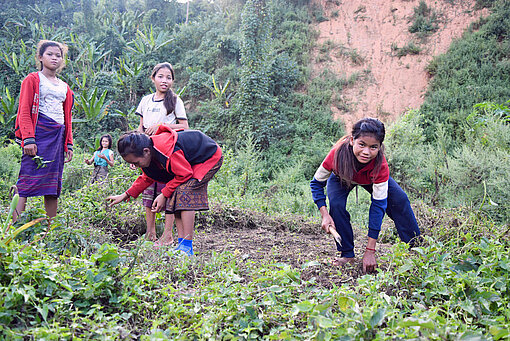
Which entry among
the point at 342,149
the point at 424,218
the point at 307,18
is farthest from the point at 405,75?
the point at 342,149

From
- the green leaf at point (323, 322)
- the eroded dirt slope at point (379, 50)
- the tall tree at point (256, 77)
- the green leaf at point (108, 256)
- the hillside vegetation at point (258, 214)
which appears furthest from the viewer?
the eroded dirt slope at point (379, 50)

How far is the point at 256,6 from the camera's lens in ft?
37.7

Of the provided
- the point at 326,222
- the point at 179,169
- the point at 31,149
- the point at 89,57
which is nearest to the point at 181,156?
the point at 179,169

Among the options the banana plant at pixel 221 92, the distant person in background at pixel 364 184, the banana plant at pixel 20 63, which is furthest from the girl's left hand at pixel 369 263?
the banana plant at pixel 20 63

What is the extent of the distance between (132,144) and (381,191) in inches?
73.6

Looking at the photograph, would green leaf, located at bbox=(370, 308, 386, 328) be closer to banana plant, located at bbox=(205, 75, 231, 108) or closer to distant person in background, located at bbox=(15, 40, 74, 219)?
distant person in background, located at bbox=(15, 40, 74, 219)

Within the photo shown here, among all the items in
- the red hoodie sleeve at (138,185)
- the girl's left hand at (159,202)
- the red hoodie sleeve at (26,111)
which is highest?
the red hoodie sleeve at (26,111)

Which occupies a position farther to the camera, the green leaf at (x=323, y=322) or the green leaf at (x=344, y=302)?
the green leaf at (x=344, y=302)

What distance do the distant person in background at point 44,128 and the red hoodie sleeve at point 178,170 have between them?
1.14 metres

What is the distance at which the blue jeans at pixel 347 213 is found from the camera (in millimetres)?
2885

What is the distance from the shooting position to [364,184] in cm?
289

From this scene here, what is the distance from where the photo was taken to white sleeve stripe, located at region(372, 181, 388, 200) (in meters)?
2.75

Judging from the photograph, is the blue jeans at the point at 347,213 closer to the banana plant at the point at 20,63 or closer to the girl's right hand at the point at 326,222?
the girl's right hand at the point at 326,222

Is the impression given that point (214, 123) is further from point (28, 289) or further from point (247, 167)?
point (28, 289)
